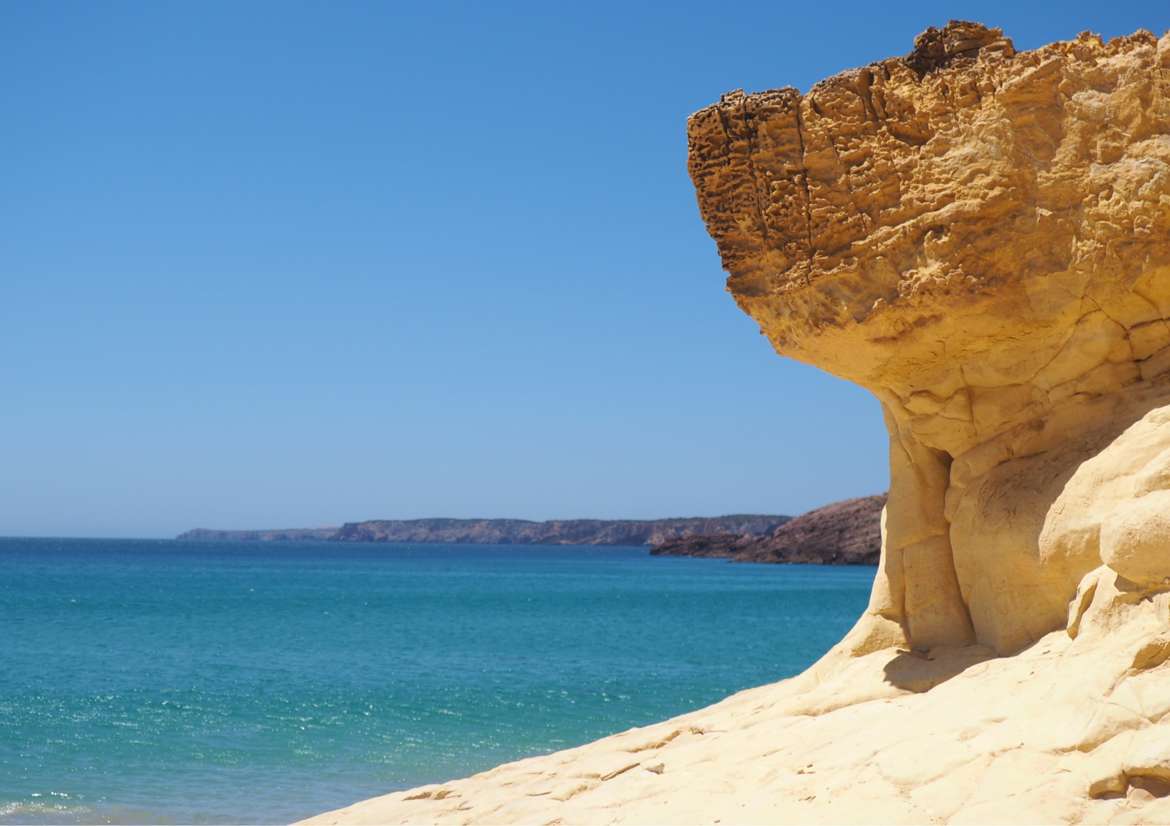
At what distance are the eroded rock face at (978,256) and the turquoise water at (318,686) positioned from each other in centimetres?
624

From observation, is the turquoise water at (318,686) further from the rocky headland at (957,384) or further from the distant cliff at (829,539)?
the distant cliff at (829,539)

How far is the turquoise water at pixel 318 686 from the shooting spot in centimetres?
1118

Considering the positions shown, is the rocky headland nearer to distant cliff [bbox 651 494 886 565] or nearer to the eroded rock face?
the eroded rock face

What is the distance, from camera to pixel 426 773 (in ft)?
37.5

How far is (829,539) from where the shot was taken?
263 ft

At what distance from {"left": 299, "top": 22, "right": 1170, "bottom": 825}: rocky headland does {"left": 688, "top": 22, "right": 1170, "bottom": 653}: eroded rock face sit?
14 millimetres

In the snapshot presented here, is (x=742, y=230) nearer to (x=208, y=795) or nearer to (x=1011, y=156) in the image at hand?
(x=1011, y=156)

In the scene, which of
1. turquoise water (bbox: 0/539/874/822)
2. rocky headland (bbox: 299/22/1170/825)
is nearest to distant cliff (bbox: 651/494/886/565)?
turquoise water (bbox: 0/539/874/822)

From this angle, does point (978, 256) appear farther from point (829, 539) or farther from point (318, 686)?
point (829, 539)

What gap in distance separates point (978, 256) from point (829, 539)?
248 feet

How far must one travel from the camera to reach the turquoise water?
36.7 ft

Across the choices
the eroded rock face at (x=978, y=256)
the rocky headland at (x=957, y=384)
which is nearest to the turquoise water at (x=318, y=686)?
the rocky headland at (x=957, y=384)

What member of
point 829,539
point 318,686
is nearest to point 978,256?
point 318,686

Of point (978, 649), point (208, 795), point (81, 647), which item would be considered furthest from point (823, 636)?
point (978, 649)
